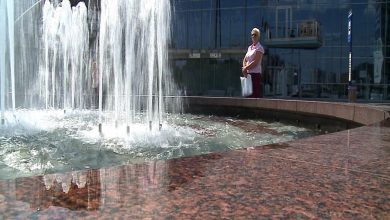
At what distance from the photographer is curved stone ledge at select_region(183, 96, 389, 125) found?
292 inches

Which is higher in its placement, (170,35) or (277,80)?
(170,35)

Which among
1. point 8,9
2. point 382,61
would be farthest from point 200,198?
point 382,61

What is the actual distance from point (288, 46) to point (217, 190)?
1005 inches

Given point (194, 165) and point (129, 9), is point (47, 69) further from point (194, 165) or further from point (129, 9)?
point (194, 165)

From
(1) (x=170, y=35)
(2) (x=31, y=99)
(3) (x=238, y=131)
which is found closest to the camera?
(3) (x=238, y=131)

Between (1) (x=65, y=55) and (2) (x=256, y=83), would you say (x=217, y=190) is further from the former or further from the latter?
(1) (x=65, y=55)

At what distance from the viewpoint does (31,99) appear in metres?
18.5

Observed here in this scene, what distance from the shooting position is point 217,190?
2.32m

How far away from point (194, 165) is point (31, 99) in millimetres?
16861

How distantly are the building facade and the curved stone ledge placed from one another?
15.2m

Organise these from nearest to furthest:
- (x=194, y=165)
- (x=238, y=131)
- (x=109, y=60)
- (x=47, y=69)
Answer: (x=194, y=165)
(x=238, y=131)
(x=109, y=60)
(x=47, y=69)

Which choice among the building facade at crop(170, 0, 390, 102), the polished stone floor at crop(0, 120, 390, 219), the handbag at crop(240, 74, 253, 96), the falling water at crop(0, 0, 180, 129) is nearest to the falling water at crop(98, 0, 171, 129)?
the falling water at crop(0, 0, 180, 129)

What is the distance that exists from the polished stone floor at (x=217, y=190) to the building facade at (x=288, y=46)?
23.6 meters

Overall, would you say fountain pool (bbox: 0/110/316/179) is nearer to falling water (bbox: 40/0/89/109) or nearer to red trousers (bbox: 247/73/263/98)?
red trousers (bbox: 247/73/263/98)
